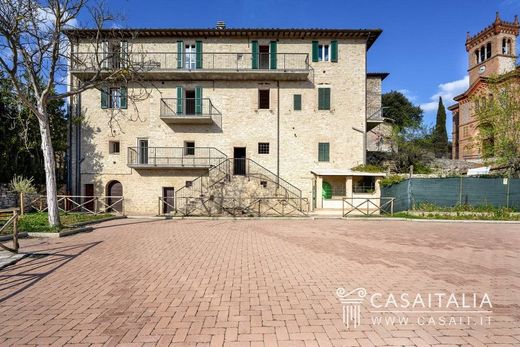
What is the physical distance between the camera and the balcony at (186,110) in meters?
18.3

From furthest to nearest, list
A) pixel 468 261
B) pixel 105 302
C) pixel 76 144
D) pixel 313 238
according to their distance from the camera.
A: 1. pixel 76 144
2. pixel 313 238
3. pixel 468 261
4. pixel 105 302

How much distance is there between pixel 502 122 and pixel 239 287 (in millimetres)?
20598

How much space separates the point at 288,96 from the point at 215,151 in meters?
6.58

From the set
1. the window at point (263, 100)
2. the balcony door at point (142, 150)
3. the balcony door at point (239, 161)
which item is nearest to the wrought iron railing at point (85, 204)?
the balcony door at point (142, 150)

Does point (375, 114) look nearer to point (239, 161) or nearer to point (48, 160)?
point (239, 161)

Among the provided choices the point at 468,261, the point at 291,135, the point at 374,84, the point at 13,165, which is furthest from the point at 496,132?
the point at 13,165

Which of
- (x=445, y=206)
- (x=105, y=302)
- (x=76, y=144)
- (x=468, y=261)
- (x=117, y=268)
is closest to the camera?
(x=105, y=302)

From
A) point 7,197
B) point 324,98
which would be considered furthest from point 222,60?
point 7,197

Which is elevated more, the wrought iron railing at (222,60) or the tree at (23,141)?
the wrought iron railing at (222,60)

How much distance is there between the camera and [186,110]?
1922 cm

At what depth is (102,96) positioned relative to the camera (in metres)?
18.9

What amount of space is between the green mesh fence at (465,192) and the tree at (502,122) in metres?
2.58

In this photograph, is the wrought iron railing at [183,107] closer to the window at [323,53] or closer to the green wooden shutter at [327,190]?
the window at [323,53]

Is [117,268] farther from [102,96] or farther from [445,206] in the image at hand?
[102,96]
